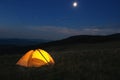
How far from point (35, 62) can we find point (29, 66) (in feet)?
1.89

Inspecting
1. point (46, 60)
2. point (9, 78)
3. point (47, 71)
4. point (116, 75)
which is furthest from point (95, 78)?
point (46, 60)

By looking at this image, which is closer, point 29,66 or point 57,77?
point 57,77

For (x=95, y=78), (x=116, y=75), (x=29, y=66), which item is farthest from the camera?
(x=29, y=66)

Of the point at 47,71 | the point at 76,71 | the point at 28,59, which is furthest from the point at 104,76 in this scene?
the point at 28,59

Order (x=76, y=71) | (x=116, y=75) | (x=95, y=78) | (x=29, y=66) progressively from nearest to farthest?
(x=95, y=78), (x=116, y=75), (x=76, y=71), (x=29, y=66)

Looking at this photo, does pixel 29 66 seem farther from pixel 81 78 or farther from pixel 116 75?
pixel 116 75

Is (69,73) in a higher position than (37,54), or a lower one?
lower

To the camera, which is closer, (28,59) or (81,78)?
(81,78)

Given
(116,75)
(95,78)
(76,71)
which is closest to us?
(95,78)

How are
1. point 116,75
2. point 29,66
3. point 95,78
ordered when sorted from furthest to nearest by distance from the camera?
point 29,66 < point 116,75 < point 95,78

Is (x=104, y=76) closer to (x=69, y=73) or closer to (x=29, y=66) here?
(x=69, y=73)

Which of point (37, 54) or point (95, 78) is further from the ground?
point (37, 54)

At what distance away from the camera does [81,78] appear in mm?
10844

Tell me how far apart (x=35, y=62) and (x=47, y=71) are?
2641 millimetres
